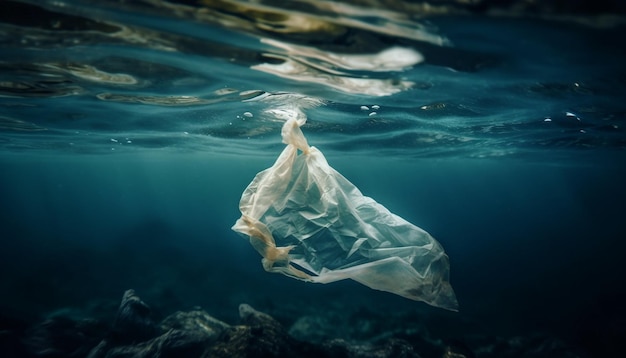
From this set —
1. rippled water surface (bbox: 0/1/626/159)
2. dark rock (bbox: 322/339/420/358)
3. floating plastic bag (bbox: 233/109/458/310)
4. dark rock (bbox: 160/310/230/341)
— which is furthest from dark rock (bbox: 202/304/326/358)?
rippled water surface (bbox: 0/1/626/159)

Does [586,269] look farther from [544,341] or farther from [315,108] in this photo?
[315,108]

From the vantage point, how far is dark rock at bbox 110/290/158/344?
1190cm

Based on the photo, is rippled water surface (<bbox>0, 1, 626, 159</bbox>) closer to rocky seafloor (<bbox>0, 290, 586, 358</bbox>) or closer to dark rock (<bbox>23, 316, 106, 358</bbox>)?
rocky seafloor (<bbox>0, 290, 586, 358</bbox>)

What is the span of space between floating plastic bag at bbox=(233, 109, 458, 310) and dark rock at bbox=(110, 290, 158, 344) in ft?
30.5

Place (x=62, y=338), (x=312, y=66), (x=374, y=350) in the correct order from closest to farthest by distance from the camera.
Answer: (x=312, y=66) → (x=374, y=350) → (x=62, y=338)

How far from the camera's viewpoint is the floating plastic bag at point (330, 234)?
5.50 metres

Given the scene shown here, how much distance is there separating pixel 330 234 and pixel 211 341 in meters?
7.75

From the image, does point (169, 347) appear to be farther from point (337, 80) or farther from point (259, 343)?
point (337, 80)

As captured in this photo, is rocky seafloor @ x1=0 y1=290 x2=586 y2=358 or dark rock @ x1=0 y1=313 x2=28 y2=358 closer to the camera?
rocky seafloor @ x1=0 y1=290 x2=586 y2=358

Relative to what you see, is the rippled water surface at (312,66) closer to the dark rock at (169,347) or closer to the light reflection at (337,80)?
the light reflection at (337,80)

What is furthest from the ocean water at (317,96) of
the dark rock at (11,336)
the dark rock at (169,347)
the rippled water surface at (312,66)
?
the dark rock at (169,347)

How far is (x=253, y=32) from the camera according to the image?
6453mm

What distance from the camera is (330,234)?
597 centimetres

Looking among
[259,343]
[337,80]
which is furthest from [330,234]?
[259,343]
